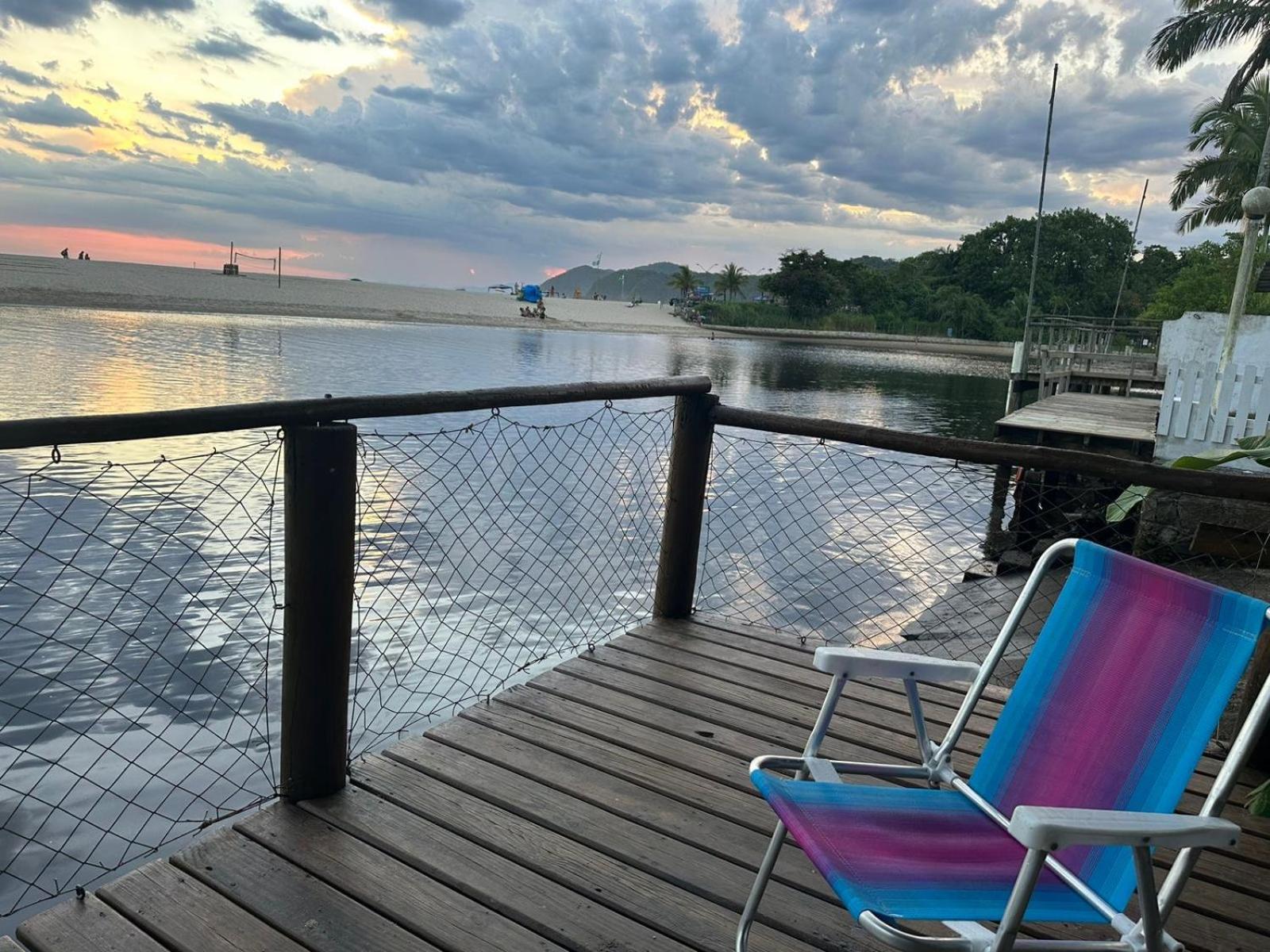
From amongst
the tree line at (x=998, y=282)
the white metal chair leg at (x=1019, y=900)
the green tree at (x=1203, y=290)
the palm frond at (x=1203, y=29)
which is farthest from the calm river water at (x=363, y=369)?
the tree line at (x=998, y=282)

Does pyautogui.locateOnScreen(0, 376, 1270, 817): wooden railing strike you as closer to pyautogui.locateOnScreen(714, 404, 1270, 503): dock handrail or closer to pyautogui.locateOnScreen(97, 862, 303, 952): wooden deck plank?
pyautogui.locateOnScreen(714, 404, 1270, 503): dock handrail

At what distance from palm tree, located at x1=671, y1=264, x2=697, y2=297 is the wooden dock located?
298 feet

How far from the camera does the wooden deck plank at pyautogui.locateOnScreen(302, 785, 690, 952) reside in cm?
166

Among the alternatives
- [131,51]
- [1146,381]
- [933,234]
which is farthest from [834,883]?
[933,234]

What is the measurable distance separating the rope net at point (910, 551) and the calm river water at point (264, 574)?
0.22ft

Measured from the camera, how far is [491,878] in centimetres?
181

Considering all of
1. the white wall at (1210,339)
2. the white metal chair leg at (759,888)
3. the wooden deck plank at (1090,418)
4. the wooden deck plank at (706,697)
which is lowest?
the wooden deck plank at (706,697)

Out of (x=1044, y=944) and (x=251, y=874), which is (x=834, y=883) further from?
(x=251, y=874)

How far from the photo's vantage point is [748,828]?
2.06 meters

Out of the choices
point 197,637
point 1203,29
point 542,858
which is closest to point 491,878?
point 542,858

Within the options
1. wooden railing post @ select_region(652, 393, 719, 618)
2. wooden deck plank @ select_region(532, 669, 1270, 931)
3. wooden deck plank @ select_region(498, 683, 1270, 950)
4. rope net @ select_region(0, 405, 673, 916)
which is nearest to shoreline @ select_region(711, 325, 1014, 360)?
rope net @ select_region(0, 405, 673, 916)

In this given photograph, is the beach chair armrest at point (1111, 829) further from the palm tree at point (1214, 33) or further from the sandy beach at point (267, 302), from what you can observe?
the sandy beach at point (267, 302)

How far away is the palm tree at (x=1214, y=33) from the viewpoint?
2044cm

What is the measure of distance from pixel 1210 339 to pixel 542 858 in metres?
16.2
